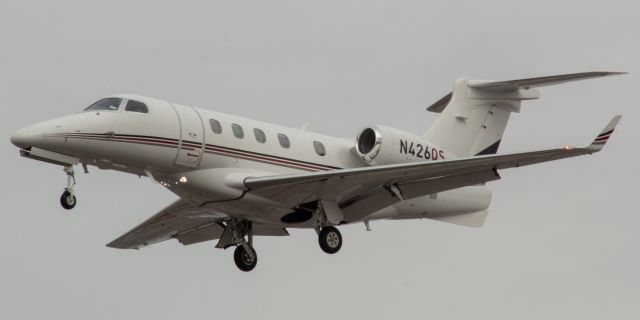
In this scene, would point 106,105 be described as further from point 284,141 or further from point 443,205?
point 443,205

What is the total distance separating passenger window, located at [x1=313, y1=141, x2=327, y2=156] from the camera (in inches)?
1167

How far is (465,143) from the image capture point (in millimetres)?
32188

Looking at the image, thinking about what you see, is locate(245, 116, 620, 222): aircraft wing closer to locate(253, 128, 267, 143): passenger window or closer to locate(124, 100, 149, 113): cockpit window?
locate(253, 128, 267, 143): passenger window

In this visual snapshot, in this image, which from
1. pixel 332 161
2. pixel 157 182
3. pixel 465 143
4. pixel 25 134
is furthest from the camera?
pixel 465 143

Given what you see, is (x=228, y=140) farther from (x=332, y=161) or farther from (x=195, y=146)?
(x=332, y=161)

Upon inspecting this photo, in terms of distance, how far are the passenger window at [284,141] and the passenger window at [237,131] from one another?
3.20 feet

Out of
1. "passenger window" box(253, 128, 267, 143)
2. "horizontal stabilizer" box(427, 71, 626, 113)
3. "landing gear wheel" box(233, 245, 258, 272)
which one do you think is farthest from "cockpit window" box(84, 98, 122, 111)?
"horizontal stabilizer" box(427, 71, 626, 113)

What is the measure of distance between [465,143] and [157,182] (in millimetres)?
7678

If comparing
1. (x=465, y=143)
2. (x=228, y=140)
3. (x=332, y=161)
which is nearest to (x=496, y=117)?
(x=465, y=143)

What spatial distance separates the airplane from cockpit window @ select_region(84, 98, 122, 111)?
0.02 m

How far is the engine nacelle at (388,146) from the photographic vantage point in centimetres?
2952

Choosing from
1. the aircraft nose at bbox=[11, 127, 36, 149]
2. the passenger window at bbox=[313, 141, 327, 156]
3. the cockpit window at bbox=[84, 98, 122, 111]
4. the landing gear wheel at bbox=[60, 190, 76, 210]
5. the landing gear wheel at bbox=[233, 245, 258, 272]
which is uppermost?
the passenger window at bbox=[313, 141, 327, 156]

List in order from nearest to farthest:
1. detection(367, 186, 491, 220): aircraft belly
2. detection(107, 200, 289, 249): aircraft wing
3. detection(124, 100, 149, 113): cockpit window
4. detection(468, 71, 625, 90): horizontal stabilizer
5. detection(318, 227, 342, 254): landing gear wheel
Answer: detection(124, 100, 149, 113): cockpit window → detection(318, 227, 342, 254): landing gear wheel → detection(468, 71, 625, 90): horizontal stabilizer → detection(107, 200, 289, 249): aircraft wing → detection(367, 186, 491, 220): aircraft belly

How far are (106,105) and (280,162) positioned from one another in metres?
3.68
